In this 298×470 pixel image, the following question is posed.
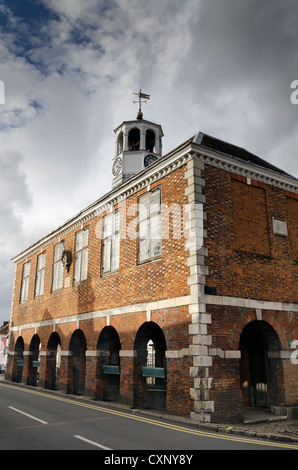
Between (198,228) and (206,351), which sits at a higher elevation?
(198,228)

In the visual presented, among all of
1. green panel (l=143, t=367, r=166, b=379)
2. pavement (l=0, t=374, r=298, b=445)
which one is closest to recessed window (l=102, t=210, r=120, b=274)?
green panel (l=143, t=367, r=166, b=379)

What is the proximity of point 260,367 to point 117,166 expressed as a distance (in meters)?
16.1

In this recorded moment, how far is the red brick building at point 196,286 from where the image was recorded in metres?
12.0

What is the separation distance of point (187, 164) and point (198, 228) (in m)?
Result: 2.42

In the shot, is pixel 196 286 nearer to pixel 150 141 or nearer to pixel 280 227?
pixel 280 227

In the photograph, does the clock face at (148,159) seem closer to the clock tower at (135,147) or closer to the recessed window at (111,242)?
the clock tower at (135,147)

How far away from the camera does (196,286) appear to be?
11.9 meters

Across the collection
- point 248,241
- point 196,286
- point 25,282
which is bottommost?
point 196,286

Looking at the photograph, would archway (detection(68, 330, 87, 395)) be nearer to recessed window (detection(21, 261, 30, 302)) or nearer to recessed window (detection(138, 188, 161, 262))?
recessed window (detection(138, 188, 161, 262))

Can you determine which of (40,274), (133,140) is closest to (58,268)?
(40,274)

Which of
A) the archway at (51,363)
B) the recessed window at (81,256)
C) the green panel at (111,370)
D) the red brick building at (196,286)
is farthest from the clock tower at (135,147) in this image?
the green panel at (111,370)
